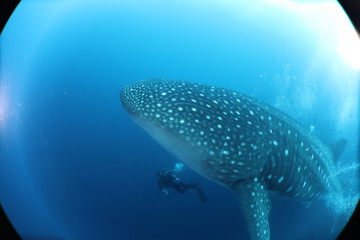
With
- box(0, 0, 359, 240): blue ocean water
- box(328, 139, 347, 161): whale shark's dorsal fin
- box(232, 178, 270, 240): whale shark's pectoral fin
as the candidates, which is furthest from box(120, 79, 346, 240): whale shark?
box(328, 139, 347, 161): whale shark's dorsal fin

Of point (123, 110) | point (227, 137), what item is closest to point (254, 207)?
point (227, 137)

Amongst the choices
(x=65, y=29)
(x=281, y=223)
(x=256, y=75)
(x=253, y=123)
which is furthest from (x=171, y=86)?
(x=256, y=75)

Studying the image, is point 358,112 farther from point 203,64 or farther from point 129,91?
point 129,91

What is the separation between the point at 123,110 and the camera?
18.9 meters

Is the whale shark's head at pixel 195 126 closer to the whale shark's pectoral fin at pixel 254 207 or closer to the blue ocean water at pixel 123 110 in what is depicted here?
the whale shark's pectoral fin at pixel 254 207

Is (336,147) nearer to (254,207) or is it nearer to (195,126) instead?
(254,207)

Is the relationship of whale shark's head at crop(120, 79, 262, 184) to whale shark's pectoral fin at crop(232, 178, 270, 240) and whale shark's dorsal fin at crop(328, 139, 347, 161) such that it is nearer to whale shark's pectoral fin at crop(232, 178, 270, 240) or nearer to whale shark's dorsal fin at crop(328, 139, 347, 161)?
whale shark's pectoral fin at crop(232, 178, 270, 240)

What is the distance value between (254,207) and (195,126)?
152 cm

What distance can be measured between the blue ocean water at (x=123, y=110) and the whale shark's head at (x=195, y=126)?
5.67 ft

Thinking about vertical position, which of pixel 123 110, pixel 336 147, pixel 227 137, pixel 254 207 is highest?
pixel 227 137

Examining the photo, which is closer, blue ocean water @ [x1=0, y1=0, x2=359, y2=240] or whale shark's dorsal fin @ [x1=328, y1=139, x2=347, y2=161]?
whale shark's dorsal fin @ [x1=328, y1=139, x2=347, y2=161]

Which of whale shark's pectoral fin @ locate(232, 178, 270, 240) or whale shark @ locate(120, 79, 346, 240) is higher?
whale shark @ locate(120, 79, 346, 240)

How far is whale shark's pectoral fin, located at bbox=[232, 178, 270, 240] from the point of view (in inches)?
139

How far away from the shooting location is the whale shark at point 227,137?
320 cm
